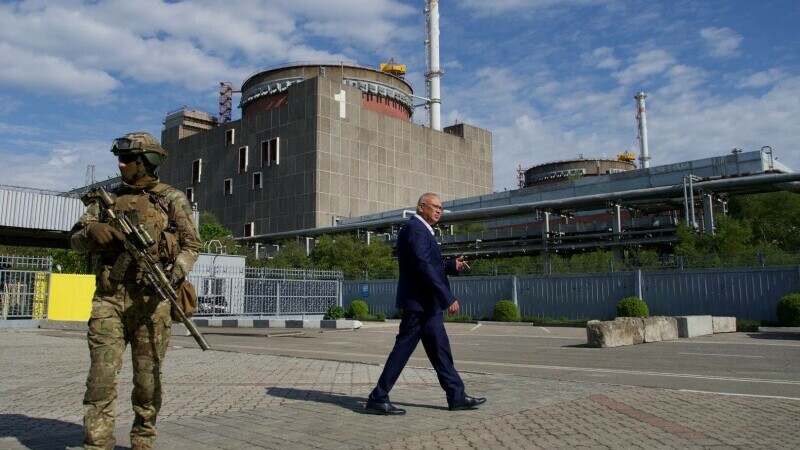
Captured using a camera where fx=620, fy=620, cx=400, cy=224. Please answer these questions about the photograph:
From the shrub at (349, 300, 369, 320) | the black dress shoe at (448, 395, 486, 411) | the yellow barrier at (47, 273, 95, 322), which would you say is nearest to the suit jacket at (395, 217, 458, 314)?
the black dress shoe at (448, 395, 486, 411)

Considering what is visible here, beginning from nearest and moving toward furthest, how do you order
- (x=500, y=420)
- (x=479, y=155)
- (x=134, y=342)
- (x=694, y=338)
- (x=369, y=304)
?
(x=134, y=342) < (x=500, y=420) < (x=694, y=338) < (x=369, y=304) < (x=479, y=155)

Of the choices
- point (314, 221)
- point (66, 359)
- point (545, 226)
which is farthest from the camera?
point (314, 221)

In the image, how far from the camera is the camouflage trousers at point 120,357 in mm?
3828

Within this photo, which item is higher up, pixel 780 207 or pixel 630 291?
pixel 780 207

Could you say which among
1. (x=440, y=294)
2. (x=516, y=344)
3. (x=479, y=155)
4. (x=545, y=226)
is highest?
(x=479, y=155)

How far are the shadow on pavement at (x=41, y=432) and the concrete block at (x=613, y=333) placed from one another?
36.0 feet

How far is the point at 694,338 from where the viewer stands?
16359mm

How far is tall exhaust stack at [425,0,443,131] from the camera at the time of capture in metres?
72.8

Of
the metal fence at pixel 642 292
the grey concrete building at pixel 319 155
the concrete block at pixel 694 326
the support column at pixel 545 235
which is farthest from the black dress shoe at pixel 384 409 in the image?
the grey concrete building at pixel 319 155

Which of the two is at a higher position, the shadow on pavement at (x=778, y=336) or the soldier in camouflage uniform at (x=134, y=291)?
the soldier in camouflage uniform at (x=134, y=291)

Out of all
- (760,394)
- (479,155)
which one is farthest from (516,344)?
(479,155)

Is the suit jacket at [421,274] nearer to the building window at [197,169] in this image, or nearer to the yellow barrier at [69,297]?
the yellow barrier at [69,297]

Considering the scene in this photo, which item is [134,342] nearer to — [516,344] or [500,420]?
[500,420]

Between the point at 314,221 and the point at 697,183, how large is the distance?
37022 mm
